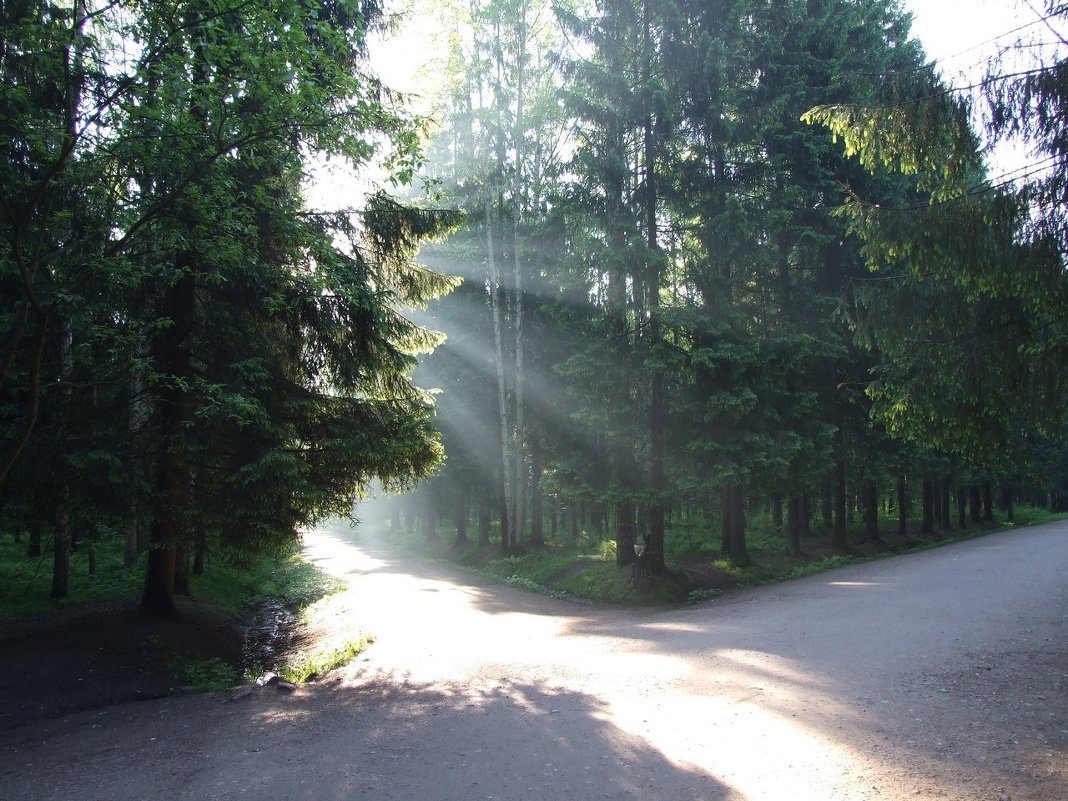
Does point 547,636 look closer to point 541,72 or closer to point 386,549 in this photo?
point 541,72

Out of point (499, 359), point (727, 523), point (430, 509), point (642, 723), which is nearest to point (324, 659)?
point (642, 723)

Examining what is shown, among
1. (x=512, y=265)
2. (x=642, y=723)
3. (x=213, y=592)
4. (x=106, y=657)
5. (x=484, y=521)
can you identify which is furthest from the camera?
(x=484, y=521)

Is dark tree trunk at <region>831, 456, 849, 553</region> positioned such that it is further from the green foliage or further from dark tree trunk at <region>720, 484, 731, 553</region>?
the green foliage

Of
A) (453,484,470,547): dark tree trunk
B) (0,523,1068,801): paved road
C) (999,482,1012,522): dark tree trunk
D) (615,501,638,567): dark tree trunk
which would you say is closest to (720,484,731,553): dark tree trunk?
(615,501,638,567): dark tree trunk

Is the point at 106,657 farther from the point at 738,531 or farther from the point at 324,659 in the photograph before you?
the point at 738,531

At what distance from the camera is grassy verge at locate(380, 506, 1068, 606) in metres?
16.0

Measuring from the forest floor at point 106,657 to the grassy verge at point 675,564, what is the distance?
288 inches

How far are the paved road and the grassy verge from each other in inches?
222

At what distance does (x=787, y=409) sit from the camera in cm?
1708

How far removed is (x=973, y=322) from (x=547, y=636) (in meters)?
7.55

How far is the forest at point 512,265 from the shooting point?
624 cm

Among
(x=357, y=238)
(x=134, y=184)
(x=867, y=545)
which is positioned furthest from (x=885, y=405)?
(x=867, y=545)

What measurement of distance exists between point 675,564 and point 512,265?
38.8 ft

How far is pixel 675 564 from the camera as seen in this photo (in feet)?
64.3
